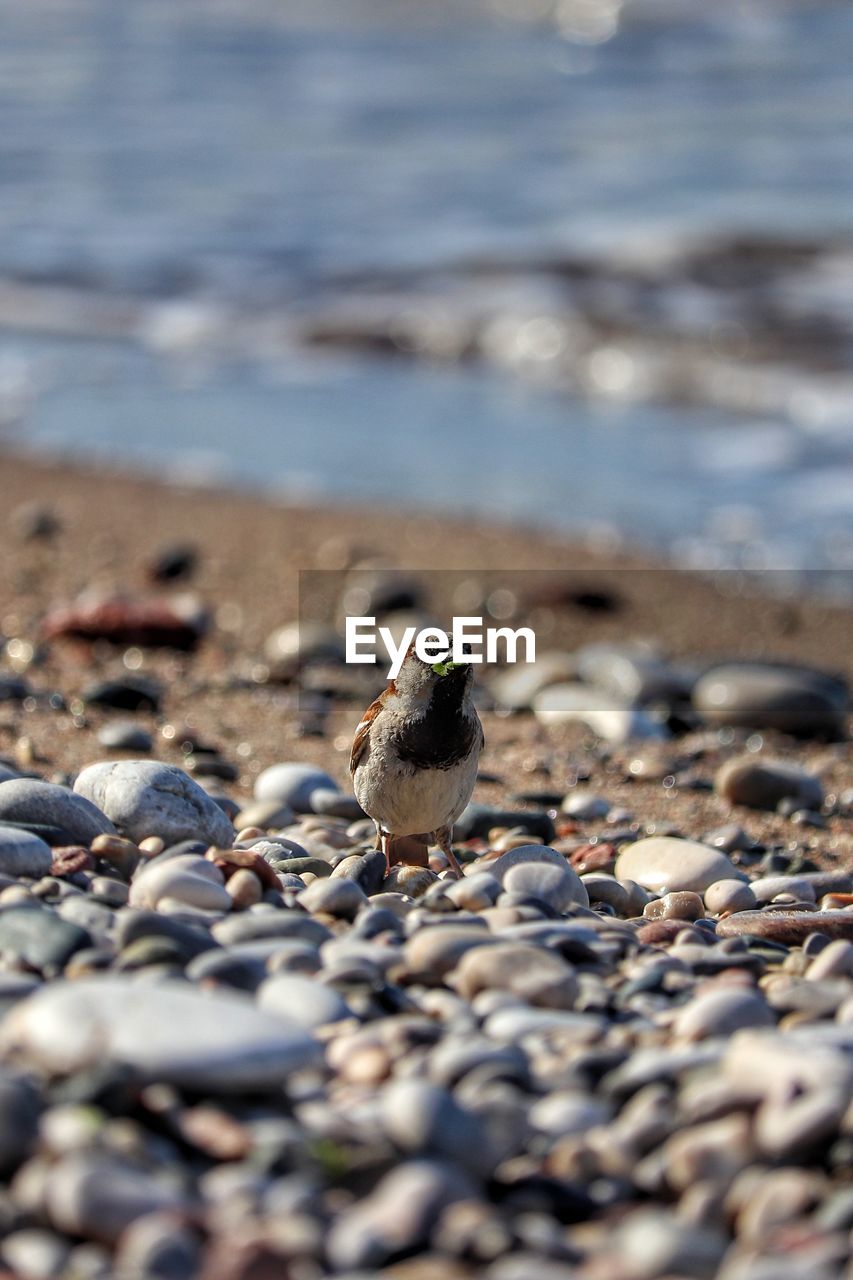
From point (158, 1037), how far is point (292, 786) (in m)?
2.60

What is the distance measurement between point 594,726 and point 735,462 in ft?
17.6

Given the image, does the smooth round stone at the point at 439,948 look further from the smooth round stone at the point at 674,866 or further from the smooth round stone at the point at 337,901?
the smooth round stone at the point at 674,866

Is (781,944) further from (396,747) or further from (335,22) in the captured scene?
(335,22)

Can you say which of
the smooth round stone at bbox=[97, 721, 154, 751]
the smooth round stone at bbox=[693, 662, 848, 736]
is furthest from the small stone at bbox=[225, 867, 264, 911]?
the smooth round stone at bbox=[693, 662, 848, 736]

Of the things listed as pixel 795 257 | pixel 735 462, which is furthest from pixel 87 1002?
pixel 795 257

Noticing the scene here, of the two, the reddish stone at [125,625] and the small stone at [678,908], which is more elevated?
the reddish stone at [125,625]

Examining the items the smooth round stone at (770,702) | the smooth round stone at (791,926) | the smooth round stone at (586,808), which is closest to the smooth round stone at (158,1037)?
the smooth round stone at (791,926)

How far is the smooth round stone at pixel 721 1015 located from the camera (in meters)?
2.91

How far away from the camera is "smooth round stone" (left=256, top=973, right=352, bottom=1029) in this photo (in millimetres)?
→ 2855

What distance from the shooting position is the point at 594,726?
21.0 ft

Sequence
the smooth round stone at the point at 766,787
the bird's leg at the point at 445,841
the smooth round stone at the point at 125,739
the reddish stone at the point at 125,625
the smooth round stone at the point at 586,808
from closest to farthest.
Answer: the bird's leg at the point at 445,841
the smooth round stone at the point at 586,808
the smooth round stone at the point at 766,787
the smooth round stone at the point at 125,739
the reddish stone at the point at 125,625

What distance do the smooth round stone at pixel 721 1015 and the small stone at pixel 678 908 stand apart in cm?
95

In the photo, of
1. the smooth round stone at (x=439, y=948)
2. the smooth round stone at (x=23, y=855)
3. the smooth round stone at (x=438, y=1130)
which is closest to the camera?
the smooth round stone at (x=438, y=1130)

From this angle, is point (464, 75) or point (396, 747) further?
point (464, 75)
